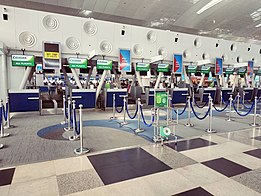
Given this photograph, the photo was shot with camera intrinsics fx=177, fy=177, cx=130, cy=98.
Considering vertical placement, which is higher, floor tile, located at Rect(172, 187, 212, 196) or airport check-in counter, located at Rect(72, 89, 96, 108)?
airport check-in counter, located at Rect(72, 89, 96, 108)

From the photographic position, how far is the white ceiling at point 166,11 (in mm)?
14969

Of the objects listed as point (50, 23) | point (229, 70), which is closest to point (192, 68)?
point (229, 70)

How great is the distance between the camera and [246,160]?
3.27 metres

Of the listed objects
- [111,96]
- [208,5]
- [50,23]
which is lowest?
[111,96]

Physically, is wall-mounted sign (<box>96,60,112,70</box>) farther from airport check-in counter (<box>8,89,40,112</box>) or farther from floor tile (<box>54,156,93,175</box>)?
floor tile (<box>54,156,93,175</box>)

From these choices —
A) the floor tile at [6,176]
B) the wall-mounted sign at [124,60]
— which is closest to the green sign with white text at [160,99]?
the floor tile at [6,176]

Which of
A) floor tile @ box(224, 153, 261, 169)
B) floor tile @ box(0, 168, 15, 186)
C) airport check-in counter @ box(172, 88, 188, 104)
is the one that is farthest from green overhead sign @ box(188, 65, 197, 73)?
floor tile @ box(0, 168, 15, 186)

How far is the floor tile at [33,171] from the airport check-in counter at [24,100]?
5.06m

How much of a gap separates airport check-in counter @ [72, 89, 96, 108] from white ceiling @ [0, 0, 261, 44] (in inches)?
394

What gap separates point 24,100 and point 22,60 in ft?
5.37

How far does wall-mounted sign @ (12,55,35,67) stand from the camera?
706 centimetres

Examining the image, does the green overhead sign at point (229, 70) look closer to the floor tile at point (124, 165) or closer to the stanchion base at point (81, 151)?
the floor tile at point (124, 165)

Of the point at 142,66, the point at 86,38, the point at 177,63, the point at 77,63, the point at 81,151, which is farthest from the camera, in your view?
the point at 177,63

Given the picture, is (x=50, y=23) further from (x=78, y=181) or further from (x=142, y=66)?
(x=78, y=181)
